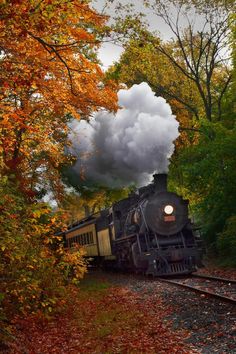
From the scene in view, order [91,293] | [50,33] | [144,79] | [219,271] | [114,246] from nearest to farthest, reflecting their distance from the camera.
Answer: [50,33], [91,293], [219,271], [114,246], [144,79]

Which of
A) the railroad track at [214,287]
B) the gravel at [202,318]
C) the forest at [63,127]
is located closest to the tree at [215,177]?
the forest at [63,127]

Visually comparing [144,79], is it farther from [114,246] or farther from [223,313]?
[223,313]

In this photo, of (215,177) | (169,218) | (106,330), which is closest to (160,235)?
(169,218)

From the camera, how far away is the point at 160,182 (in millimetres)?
14922

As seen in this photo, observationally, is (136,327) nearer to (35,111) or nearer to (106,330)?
(106,330)

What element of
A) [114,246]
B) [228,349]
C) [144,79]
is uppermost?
[144,79]

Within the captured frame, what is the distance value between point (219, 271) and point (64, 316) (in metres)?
8.03

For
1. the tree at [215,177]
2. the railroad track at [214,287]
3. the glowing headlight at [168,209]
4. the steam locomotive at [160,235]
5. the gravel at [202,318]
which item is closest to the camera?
the gravel at [202,318]

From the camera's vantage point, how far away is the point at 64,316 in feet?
31.3

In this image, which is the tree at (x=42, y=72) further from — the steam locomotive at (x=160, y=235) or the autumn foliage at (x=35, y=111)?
the steam locomotive at (x=160, y=235)

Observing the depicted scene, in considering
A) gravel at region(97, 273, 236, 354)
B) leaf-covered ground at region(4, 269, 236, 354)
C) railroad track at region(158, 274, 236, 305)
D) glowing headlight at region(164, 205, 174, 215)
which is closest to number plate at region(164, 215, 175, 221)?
glowing headlight at region(164, 205, 174, 215)

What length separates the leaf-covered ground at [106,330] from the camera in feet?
21.4

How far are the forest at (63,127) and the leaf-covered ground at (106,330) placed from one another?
431 mm

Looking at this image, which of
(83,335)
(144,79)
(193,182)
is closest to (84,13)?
(83,335)
